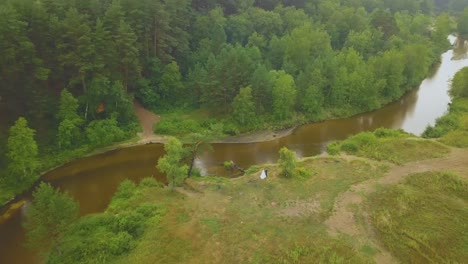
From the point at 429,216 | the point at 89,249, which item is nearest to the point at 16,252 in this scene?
the point at 89,249

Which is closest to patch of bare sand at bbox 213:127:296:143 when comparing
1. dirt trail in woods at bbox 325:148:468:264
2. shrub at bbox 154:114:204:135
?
shrub at bbox 154:114:204:135

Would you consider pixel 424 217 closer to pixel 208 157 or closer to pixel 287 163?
pixel 287 163

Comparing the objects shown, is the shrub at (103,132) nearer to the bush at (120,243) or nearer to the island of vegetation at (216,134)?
the island of vegetation at (216,134)

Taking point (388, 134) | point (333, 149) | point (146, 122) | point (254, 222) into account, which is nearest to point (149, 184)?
point (254, 222)

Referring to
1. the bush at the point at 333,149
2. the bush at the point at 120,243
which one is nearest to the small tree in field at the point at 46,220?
the bush at the point at 120,243

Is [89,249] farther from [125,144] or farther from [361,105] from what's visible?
[361,105]

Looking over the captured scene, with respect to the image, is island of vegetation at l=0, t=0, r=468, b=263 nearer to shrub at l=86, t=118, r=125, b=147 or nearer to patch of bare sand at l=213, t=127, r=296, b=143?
shrub at l=86, t=118, r=125, b=147
